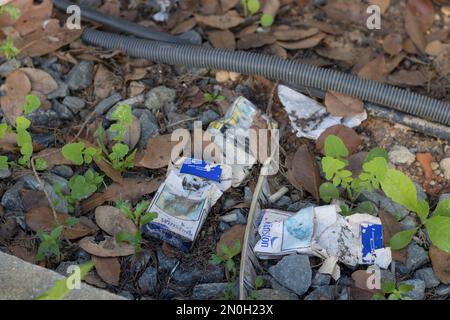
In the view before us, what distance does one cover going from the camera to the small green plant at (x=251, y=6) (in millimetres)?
2992

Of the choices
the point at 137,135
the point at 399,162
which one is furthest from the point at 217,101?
the point at 399,162

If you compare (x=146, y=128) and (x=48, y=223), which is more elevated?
(x=146, y=128)

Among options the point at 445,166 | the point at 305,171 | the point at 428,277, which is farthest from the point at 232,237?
the point at 445,166

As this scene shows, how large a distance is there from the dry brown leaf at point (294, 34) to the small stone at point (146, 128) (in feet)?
2.38

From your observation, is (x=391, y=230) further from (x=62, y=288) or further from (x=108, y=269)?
(x=62, y=288)

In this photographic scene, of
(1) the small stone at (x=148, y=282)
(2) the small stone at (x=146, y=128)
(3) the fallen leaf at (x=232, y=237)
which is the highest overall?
(2) the small stone at (x=146, y=128)

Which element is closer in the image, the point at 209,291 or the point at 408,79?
the point at 209,291

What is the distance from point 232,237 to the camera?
2.25 m

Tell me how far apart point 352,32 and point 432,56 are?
1.24 feet

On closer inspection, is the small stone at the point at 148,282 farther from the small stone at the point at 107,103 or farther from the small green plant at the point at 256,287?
the small stone at the point at 107,103

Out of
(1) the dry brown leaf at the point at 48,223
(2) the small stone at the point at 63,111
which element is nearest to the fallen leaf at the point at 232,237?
(1) the dry brown leaf at the point at 48,223

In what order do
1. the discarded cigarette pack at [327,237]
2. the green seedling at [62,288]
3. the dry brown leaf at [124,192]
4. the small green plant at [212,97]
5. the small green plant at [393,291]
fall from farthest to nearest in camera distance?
1. the small green plant at [212,97]
2. the dry brown leaf at [124,192]
3. the discarded cigarette pack at [327,237]
4. the small green plant at [393,291]
5. the green seedling at [62,288]

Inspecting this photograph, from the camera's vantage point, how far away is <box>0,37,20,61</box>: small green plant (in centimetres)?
267

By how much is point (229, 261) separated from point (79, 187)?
2.02ft
